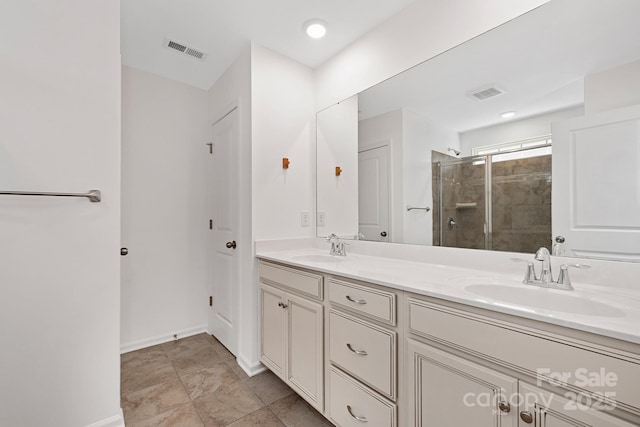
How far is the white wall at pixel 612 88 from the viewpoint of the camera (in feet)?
3.44

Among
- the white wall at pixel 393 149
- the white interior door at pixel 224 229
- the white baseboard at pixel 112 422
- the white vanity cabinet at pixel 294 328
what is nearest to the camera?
the white baseboard at pixel 112 422

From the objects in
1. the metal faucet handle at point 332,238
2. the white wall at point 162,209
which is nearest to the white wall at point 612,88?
the metal faucet handle at point 332,238

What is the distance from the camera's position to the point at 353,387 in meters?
1.29

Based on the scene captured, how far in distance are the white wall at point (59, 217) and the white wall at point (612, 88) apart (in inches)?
85.6

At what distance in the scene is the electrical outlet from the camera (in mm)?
2346

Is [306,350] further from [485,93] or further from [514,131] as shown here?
[485,93]

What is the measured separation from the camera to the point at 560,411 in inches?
28.9

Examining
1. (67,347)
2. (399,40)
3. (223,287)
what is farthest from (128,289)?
(399,40)

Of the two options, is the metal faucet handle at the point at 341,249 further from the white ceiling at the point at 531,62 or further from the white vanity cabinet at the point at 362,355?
the white ceiling at the point at 531,62

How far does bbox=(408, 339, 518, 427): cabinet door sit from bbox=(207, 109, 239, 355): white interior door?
1613 millimetres

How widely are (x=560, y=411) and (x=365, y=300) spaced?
26.4 inches

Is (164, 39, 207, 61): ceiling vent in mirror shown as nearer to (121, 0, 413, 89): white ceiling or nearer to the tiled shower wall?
(121, 0, 413, 89): white ceiling

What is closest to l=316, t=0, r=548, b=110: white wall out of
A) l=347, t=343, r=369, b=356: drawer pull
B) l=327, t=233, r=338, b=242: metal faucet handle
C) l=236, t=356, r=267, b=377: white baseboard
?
l=327, t=233, r=338, b=242: metal faucet handle

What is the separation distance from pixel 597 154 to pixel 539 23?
2.10 ft
